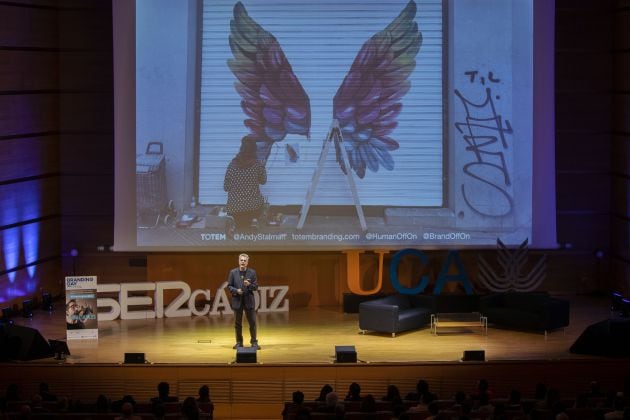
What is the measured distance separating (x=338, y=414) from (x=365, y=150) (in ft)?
22.5

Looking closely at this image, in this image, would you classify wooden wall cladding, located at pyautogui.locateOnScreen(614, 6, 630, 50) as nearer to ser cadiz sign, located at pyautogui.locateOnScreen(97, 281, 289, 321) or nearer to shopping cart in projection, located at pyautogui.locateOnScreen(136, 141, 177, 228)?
ser cadiz sign, located at pyautogui.locateOnScreen(97, 281, 289, 321)

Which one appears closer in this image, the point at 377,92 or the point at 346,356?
the point at 346,356

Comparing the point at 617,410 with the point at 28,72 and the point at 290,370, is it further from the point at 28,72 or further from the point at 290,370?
the point at 28,72

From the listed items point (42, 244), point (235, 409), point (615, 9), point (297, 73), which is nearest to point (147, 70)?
point (297, 73)

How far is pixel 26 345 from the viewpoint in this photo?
1323 centimetres

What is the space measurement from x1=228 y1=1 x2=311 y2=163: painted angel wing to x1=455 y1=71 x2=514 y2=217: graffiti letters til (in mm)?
2218

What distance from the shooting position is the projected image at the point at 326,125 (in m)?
15.8

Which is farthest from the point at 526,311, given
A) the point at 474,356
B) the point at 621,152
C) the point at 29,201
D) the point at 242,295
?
the point at 29,201

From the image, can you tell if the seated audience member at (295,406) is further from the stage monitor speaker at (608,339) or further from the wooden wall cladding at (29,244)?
the wooden wall cladding at (29,244)

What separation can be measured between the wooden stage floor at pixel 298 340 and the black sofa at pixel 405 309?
5.2 inches

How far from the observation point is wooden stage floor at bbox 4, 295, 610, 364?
13.4 meters

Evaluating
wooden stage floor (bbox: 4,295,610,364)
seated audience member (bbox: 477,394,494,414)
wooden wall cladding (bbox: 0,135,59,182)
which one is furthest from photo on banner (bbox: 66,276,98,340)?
seated audience member (bbox: 477,394,494,414)

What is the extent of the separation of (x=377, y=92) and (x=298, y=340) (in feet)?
12.0

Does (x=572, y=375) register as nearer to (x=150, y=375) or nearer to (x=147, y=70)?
(x=150, y=375)
